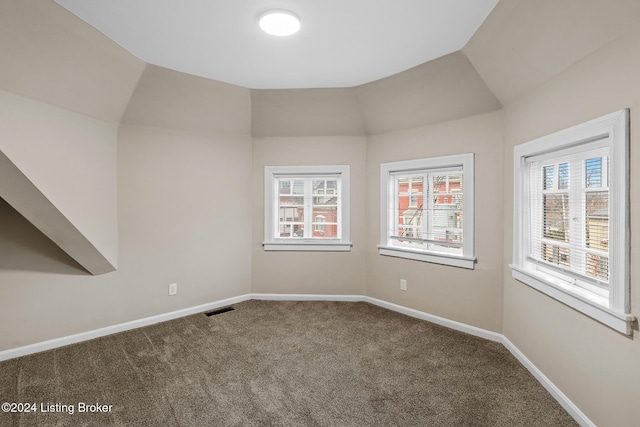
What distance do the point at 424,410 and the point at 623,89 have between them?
6.91ft

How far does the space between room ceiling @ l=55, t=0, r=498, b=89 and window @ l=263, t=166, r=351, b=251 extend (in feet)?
3.99

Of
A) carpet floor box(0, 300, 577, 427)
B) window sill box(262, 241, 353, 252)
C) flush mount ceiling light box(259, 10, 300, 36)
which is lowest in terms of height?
carpet floor box(0, 300, 577, 427)

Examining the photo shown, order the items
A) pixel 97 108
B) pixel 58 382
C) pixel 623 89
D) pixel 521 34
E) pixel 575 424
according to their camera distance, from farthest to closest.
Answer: pixel 97 108, pixel 58 382, pixel 521 34, pixel 575 424, pixel 623 89

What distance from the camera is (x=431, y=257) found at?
3.32 m

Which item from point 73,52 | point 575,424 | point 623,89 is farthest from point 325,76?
point 575,424

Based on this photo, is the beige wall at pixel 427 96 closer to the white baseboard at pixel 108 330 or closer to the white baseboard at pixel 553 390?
the white baseboard at pixel 553 390

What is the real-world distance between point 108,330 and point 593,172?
416 cm

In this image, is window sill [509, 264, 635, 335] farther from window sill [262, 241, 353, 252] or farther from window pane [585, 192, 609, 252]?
Answer: window sill [262, 241, 353, 252]

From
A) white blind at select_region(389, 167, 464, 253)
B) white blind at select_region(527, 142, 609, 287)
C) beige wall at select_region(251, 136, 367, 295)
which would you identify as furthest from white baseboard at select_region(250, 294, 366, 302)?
white blind at select_region(527, 142, 609, 287)

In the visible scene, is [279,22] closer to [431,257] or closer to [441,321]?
[431,257]

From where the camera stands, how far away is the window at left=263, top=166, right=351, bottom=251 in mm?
3943

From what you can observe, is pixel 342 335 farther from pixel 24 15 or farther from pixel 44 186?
pixel 24 15

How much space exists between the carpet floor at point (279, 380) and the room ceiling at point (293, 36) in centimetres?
252

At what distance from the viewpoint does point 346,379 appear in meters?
2.27
